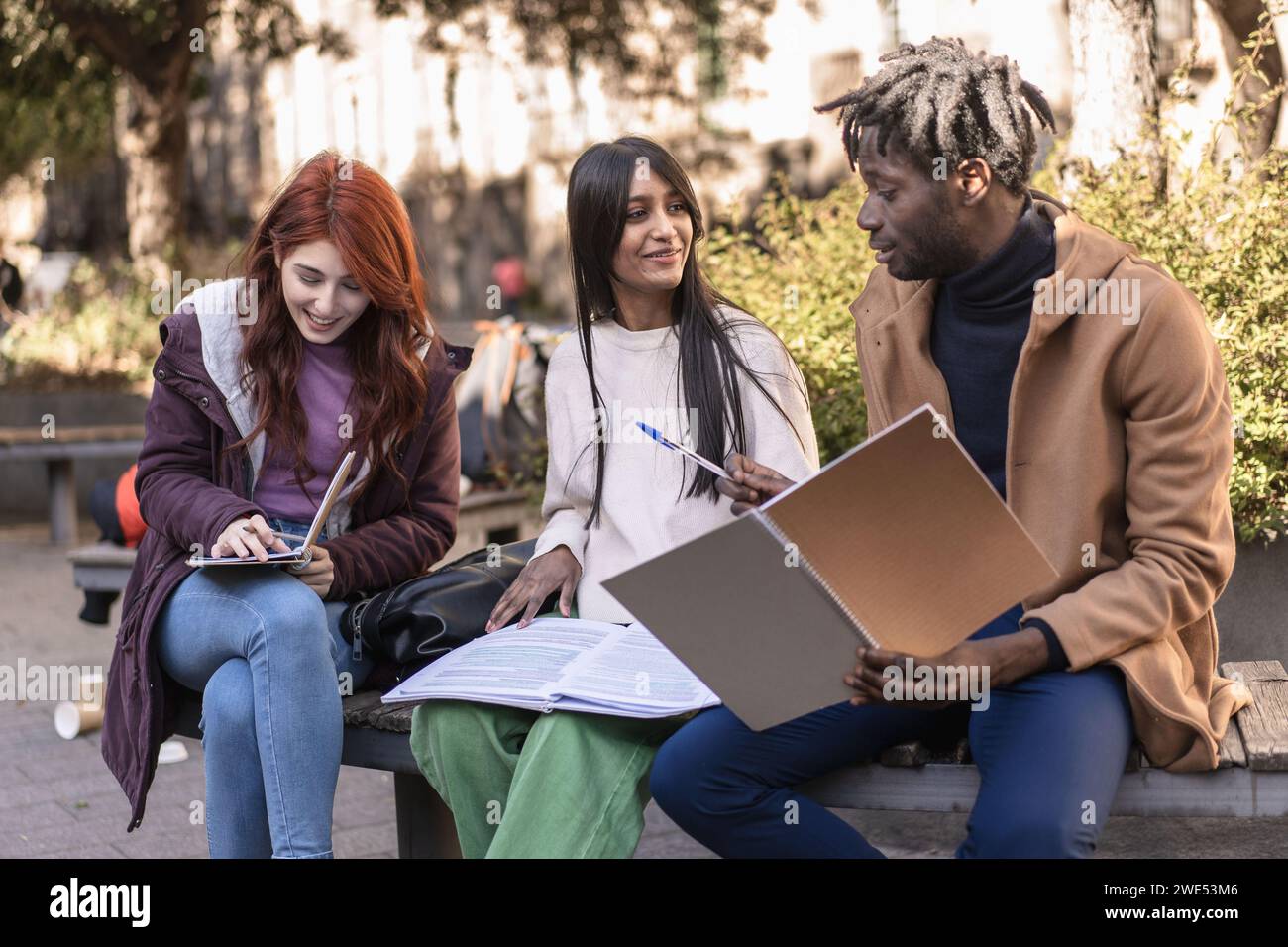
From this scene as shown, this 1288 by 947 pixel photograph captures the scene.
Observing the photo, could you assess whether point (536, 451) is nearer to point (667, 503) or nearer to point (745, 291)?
point (745, 291)

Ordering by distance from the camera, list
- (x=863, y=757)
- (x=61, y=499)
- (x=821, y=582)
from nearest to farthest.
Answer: (x=821, y=582) < (x=863, y=757) < (x=61, y=499)

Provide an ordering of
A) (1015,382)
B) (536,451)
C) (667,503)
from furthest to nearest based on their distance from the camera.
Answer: (536,451) < (667,503) < (1015,382)

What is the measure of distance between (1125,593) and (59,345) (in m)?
11.6

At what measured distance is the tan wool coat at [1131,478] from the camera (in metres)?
2.54

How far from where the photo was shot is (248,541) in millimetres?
3094

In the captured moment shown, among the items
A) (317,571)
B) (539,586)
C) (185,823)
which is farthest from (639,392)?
(185,823)

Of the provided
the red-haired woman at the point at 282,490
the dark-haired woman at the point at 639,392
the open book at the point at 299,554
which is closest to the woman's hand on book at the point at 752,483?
the dark-haired woman at the point at 639,392

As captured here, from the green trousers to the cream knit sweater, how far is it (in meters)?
0.42

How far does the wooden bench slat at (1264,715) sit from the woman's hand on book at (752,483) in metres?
0.88

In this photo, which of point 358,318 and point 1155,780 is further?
point 358,318

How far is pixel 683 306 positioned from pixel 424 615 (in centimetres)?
84

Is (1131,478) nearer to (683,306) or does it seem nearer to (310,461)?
(683,306)
